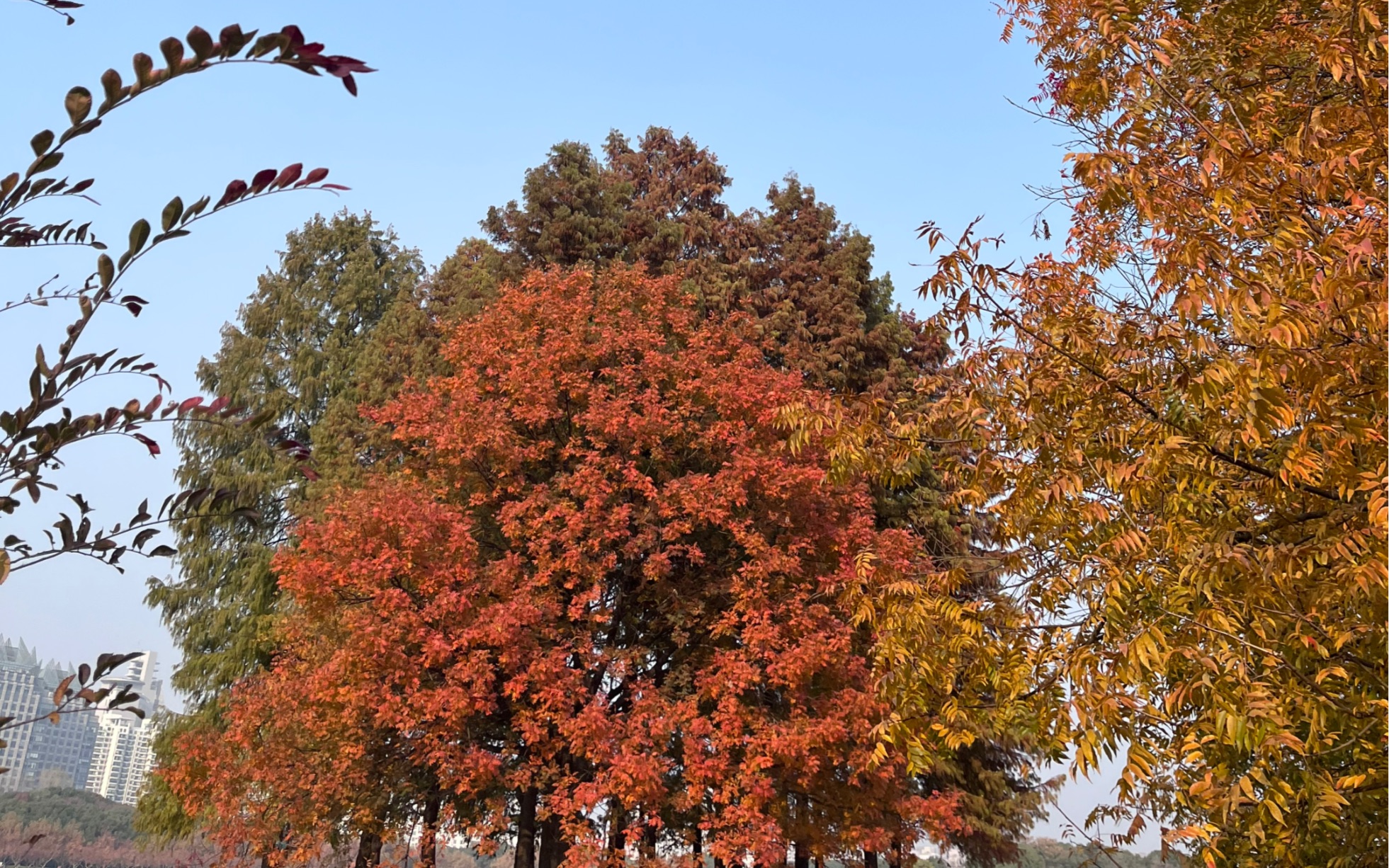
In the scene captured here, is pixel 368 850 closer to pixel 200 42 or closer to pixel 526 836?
pixel 526 836

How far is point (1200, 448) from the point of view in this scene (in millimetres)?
4641

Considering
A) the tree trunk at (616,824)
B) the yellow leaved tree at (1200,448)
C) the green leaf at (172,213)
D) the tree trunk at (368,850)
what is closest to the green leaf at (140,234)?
the green leaf at (172,213)

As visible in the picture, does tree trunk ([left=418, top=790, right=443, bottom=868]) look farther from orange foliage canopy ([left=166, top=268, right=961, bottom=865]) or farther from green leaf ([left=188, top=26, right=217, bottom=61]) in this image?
green leaf ([left=188, top=26, right=217, bottom=61])

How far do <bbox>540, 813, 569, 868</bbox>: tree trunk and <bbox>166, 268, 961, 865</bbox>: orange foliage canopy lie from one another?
46 millimetres

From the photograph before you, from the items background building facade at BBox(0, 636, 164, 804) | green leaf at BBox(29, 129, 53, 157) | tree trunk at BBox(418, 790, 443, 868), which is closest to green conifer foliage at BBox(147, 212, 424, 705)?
tree trunk at BBox(418, 790, 443, 868)

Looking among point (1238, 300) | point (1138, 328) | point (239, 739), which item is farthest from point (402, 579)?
point (1238, 300)

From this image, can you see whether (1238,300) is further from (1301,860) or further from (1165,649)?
(1301,860)

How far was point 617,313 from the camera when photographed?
52.2ft

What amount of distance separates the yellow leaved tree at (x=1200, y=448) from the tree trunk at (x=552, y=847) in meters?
8.90

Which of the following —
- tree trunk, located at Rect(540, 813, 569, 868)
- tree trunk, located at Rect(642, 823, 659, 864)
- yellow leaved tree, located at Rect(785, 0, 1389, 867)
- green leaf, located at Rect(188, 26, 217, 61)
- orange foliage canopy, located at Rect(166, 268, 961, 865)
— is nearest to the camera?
green leaf, located at Rect(188, 26, 217, 61)

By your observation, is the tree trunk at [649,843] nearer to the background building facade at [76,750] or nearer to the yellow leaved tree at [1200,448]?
the yellow leaved tree at [1200,448]

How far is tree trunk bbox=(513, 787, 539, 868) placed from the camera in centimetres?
1425

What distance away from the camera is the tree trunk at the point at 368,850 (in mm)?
15641

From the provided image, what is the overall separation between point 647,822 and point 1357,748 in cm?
997
